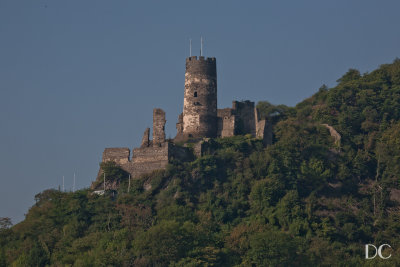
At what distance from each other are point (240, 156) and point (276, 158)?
2.14 metres

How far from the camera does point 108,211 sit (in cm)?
6266

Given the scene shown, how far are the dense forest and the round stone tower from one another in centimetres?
175

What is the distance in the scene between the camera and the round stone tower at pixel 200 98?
69062 millimetres

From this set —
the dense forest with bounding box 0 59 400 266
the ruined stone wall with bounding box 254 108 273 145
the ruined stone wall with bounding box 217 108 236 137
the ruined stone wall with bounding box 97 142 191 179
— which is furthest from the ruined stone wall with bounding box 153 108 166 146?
the ruined stone wall with bounding box 254 108 273 145

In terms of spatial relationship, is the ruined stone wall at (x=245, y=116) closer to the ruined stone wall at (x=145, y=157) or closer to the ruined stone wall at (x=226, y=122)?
the ruined stone wall at (x=226, y=122)

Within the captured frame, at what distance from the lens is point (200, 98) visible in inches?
2731

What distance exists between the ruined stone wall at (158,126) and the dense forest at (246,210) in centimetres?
230

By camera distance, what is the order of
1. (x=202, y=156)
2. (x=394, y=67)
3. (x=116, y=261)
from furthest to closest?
(x=394, y=67), (x=202, y=156), (x=116, y=261)

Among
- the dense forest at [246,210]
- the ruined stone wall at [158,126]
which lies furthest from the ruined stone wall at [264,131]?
the ruined stone wall at [158,126]

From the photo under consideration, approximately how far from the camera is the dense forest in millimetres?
59188

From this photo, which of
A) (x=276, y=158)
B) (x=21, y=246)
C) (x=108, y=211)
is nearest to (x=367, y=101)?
(x=276, y=158)

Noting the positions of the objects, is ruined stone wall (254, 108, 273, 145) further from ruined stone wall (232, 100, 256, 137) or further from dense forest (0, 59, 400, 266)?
dense forest (0, 59, 400, 266)

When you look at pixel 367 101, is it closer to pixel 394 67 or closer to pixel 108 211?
pixel 394 67

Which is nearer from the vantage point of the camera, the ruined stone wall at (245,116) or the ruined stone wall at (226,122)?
the ruined stone wall at (226,122)
